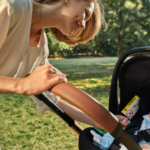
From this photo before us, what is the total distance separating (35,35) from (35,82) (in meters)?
0.80

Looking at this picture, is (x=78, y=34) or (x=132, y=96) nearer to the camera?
(x=78, y=34)

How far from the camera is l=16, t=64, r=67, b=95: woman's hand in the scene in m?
0.72

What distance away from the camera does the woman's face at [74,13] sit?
1.23 metres

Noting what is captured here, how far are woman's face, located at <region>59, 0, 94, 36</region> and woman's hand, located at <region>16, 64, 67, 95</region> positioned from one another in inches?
23.4

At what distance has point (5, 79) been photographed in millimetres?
780

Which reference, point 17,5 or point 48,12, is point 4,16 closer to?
point 17,5

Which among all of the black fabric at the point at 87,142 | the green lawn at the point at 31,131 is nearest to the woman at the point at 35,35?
the black fabric at the point at 87,142

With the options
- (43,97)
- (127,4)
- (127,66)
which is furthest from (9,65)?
(127,4)

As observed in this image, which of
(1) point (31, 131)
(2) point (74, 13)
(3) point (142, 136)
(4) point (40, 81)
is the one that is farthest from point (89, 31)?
(1) point (31, 131)

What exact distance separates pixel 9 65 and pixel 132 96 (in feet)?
3.79

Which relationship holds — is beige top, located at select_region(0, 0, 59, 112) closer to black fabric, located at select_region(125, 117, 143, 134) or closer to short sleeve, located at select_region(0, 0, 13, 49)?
short sleeve, located at select_region(0, 0, 13, 49)

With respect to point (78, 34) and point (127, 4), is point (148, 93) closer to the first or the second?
point (78, 34)

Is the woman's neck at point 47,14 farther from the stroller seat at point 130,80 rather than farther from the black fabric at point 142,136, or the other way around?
the black fabric at point 142,136

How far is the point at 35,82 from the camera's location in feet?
2.42
